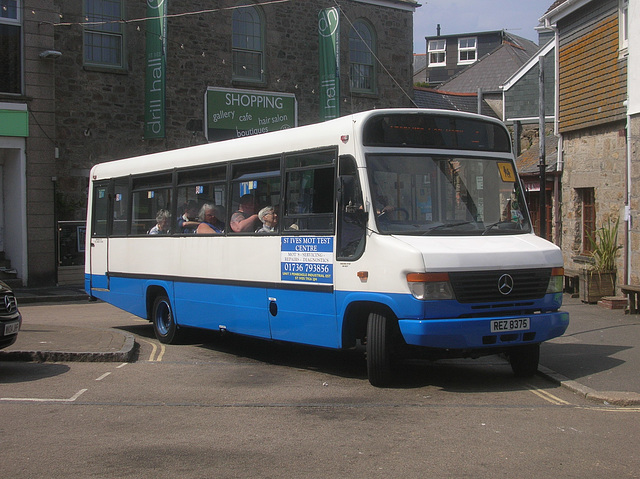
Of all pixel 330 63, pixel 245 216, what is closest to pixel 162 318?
pixel 245 216

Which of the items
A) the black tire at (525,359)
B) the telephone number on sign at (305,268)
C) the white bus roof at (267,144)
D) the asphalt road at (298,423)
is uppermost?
the white bus roof at (267,144)

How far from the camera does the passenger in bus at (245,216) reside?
33.7ft

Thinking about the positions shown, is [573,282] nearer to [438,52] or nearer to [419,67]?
A: [438,52]

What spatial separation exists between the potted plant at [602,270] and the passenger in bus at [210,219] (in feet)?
29.9

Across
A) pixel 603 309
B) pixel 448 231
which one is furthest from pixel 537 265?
pixel 603 309

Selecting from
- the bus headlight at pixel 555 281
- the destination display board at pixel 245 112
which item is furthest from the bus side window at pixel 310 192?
the destination display board at pixel 245 112

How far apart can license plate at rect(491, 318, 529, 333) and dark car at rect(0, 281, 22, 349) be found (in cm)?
547

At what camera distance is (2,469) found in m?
5.64

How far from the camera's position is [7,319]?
9.38 metres

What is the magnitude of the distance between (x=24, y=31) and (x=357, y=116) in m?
15.1

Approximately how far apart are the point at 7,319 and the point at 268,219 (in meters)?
3.27

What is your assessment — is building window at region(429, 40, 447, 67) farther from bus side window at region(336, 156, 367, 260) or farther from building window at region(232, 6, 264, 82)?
bus side window at region(336, 156, 367, 260)

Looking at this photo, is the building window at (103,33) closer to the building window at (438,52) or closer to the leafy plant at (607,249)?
the leafy plant at (607,249)

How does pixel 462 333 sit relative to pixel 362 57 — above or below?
below
